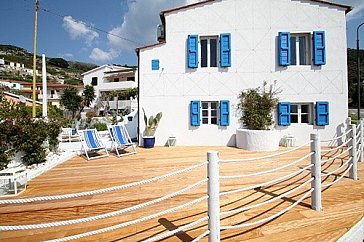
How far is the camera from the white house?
9.34 meters

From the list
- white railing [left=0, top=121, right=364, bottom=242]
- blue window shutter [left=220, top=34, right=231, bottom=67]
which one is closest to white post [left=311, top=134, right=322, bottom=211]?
white railing [left=0, top=121, right=364, bottom=242]

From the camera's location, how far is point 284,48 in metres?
9.30

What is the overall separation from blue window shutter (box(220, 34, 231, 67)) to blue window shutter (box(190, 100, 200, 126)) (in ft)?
6.86

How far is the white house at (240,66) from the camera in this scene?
9344 mm

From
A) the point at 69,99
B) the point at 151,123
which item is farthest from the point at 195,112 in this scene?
the point at 69,99

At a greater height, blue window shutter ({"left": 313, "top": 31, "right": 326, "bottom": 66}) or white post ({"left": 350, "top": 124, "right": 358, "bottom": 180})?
blue window shutter ({"left": 313, "top": 31, "right": 326, "bottom": 66})

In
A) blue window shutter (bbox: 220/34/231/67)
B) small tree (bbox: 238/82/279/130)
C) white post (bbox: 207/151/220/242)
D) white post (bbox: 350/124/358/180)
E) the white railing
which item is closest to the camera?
the white railing

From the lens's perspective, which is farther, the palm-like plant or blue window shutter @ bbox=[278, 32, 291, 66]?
the palm-like plant

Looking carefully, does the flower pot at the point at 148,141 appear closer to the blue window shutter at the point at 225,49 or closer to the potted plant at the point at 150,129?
the potted plant at the point at 150,129

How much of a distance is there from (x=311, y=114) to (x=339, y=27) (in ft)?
12.7

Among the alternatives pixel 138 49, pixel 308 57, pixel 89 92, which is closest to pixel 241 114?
pixel 308 57

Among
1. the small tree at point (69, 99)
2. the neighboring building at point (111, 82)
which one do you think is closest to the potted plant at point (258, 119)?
the neighboring building at point (111, 82)

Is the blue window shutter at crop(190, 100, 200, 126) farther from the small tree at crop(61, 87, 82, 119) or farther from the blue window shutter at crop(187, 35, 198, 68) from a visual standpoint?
the small tree at crop(61, 87, 82, 119)

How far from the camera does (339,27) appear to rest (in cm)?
930
